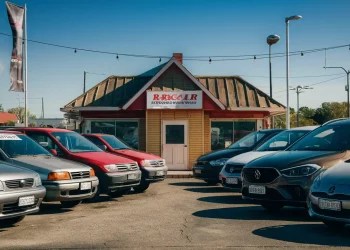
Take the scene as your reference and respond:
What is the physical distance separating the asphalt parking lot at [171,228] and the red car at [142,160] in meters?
2.49

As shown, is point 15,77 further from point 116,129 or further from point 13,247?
point 13,247

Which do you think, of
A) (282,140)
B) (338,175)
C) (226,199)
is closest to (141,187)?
(226,199)

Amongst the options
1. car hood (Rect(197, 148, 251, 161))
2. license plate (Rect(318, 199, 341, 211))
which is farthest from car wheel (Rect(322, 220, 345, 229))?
car hood (Rect(197, 148, 251, 161))

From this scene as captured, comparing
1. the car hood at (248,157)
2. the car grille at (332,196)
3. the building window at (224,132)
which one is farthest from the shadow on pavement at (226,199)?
the building window at (224,132)

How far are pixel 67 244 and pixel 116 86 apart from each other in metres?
18.0

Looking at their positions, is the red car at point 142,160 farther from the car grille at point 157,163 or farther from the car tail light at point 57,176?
the car tail light at point 57,176

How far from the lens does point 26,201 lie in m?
8.06

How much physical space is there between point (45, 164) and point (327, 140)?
5548 millimetres

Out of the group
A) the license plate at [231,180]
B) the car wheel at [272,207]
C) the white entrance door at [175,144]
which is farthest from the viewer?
the white entrance door at [175,144]

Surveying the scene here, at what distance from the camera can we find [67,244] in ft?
22.8

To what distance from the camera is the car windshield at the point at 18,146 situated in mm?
10016

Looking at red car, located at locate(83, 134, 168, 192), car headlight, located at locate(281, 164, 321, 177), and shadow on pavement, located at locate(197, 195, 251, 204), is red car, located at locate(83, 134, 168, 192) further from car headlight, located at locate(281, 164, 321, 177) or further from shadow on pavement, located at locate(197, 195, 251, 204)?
car headlight, located at locate(281, 164, 321, 177)

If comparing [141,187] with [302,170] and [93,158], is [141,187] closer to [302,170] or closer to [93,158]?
[93,158]

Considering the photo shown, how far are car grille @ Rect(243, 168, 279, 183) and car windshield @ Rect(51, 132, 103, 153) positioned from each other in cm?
488
